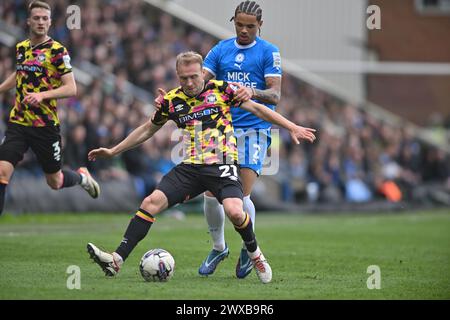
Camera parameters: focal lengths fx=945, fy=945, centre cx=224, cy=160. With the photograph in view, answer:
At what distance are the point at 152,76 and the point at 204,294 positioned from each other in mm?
16315

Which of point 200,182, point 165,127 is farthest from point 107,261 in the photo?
point 165,127

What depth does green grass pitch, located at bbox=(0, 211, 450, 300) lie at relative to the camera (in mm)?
8602

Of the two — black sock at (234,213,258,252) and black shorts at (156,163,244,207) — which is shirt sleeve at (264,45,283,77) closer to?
black shorts at (156,163,244,207)

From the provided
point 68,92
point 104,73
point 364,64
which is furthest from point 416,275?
point 364,64

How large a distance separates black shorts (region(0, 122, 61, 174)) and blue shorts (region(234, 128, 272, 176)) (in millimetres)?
2525

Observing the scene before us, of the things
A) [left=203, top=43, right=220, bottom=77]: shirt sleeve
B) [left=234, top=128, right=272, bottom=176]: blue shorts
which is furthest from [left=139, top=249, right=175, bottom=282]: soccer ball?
[left=203, top=43, right=220, bottom=77]: shirt sleeve

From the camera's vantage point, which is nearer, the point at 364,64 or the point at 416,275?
the point at 416,275

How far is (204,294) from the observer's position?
27.4 ft

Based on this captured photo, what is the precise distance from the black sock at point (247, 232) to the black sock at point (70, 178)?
3.72 m

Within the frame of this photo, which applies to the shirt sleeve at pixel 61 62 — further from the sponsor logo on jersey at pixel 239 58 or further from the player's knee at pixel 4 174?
the sponsor logo on jersey at pixel 239 58

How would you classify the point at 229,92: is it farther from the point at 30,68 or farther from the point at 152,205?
the point at 30,68

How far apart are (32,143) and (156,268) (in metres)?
2.99

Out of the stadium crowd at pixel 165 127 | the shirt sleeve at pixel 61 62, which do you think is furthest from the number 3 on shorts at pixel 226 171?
the stadium crowd at pixel 165 127
